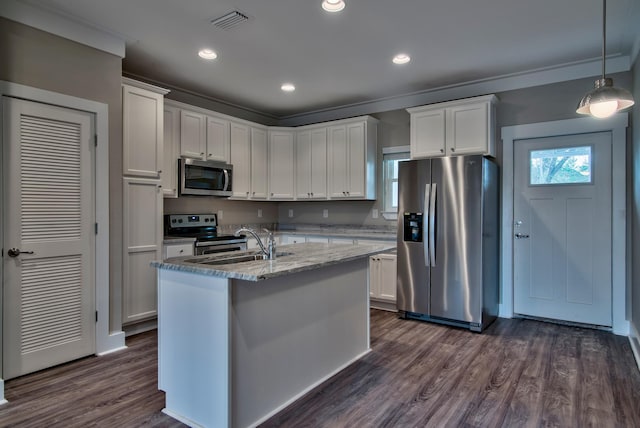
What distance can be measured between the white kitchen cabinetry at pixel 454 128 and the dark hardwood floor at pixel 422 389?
79.3 inches

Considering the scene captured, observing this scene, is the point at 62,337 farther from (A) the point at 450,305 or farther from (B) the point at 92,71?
(A) the point at 450,305

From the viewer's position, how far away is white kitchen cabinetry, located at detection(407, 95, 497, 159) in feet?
13.0

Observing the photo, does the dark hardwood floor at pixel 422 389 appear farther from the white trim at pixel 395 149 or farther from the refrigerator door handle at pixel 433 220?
the white trim at pixel 395 149

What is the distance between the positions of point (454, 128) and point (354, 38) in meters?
1.63

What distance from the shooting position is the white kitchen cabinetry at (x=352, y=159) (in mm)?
4836

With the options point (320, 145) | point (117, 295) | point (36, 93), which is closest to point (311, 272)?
point (117, 295)

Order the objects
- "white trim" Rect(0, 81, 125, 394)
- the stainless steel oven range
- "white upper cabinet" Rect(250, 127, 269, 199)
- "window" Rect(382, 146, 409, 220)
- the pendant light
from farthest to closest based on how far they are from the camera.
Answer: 1. "white upper cabinet" Rect(250, 127, 269, 199)
2. "window" Rect(382, 146, 409, 220)
3. the stainless steel oven range
4. "white trim" Rect(0, 81, 125, 394)
5. the pendant light

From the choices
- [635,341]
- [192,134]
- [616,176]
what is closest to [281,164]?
[192,134]

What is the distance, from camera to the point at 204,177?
4406mm

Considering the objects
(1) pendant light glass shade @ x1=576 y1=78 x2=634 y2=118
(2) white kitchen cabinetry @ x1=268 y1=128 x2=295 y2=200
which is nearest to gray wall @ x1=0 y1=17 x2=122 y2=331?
(2) white kitchen cabinetry @ x1=268 y1=128 x2=295 y2=200

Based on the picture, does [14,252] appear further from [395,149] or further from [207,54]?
[395,149]

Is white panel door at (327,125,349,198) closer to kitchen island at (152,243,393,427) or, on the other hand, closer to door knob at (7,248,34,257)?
kitchen island at (152,243,393,427)

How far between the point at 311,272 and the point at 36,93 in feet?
7.82

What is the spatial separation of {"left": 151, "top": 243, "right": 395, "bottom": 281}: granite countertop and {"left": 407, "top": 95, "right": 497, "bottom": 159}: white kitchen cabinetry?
6.03ft
